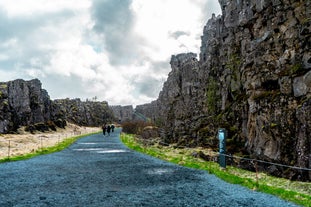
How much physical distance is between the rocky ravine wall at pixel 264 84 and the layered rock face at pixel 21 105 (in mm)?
54106

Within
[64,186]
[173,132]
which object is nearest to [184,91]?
[173,132]

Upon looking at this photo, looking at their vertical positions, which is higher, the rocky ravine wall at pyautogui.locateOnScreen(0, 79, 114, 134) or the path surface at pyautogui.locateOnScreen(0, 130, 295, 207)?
the rocky ravine wall at pyautogui.locateOnScreen(0, 79, 114, 134)

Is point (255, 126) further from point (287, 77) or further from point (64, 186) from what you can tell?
point (64, 186)

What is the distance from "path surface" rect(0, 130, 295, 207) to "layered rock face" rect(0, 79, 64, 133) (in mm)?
68879

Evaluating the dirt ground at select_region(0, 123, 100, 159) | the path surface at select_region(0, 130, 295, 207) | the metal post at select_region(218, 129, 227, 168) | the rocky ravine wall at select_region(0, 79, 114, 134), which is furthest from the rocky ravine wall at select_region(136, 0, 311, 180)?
the rocky ravine wall at select_region(0, 79, 114, 134)

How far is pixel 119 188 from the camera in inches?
651

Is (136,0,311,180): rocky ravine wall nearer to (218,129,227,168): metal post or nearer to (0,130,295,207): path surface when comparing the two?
(218,129,227,168): metal post

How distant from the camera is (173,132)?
84.5 metres

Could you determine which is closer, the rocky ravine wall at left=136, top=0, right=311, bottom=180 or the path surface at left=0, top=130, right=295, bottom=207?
the path surface at left=0, top=130, right=295, bottom=207

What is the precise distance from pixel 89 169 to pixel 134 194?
9.52 metres

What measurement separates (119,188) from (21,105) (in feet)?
331

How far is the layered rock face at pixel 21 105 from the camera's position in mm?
91625

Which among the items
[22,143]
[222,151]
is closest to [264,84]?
[222,151]

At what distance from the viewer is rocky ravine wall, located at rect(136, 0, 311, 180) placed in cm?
2992
